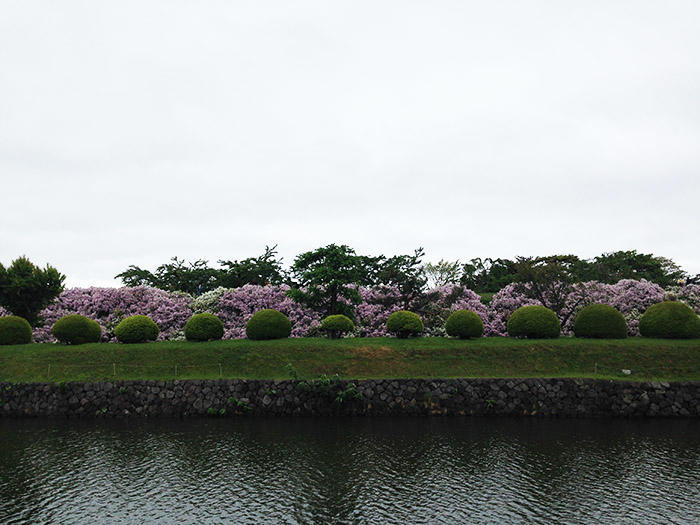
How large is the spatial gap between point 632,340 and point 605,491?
2074cm

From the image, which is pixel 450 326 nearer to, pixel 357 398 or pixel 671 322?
pixel 357 398

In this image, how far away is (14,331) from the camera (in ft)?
116

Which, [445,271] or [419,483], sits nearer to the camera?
[419,483]

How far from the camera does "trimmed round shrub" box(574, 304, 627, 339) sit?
32.9 metres

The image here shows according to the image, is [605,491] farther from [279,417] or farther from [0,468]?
[0,468]

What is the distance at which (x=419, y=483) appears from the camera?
50.2ft

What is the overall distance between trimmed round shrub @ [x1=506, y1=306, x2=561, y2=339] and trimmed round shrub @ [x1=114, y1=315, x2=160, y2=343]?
25459 mm

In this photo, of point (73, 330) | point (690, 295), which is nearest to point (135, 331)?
point (73, 330)

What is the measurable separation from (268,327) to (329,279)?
653 cm

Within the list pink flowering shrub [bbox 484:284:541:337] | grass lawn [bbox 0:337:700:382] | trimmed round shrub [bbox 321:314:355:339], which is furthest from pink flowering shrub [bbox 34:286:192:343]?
pink flowering shrub [bbox 484:284:541:337]

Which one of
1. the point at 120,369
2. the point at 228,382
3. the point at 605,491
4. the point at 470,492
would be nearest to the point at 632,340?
the point at 605,491

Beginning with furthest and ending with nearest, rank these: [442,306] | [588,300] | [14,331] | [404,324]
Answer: [442,306] → [588,300] → [14,331] → [404,324]

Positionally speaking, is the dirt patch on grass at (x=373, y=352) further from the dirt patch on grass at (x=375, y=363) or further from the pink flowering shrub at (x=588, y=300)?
the pink flowering shrub at (x=588, y=300)

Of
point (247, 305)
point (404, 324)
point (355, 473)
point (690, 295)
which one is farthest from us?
point (247, 305)
